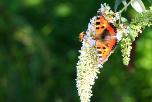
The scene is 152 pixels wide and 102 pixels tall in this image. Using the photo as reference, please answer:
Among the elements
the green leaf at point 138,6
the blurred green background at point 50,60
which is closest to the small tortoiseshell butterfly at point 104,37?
the green leaf at point 138,6

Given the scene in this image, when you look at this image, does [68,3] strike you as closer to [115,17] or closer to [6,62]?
[6,62]

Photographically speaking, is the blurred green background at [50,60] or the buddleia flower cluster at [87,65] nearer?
the buddleia flower cluster at [87,65]

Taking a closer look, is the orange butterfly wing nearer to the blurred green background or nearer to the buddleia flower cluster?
the buddleia flower cluster

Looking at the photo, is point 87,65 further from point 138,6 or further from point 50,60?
point 50,60

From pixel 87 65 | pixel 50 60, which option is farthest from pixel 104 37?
pixel 50 60

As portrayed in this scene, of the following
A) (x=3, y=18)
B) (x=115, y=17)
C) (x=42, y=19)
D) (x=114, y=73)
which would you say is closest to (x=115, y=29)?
(x=115, y=17)

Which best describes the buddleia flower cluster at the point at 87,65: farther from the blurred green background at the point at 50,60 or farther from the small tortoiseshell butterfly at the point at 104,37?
the blurred green background at the point at 50,60

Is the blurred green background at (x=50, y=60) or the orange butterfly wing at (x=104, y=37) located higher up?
the blurred green background at (x=50, y=60)
